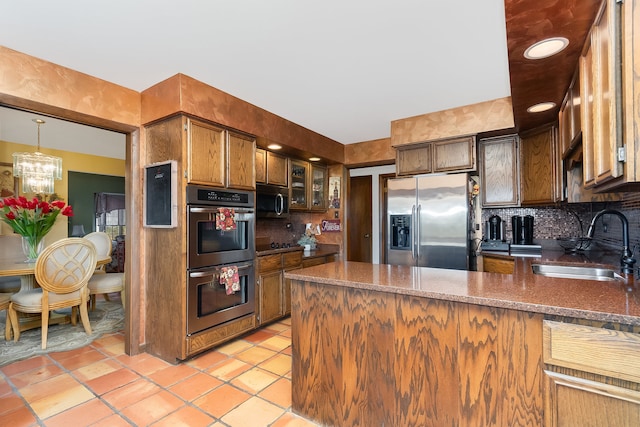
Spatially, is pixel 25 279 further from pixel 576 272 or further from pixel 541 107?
pixel 541 107

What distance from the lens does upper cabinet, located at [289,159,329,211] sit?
4.16m

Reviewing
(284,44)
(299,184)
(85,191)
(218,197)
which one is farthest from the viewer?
(85,191)

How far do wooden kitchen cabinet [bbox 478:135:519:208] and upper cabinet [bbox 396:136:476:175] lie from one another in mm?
309

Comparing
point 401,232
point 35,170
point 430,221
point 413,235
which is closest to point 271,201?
point 401,232

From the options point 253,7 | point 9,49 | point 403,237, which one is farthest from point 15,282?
point 403,237

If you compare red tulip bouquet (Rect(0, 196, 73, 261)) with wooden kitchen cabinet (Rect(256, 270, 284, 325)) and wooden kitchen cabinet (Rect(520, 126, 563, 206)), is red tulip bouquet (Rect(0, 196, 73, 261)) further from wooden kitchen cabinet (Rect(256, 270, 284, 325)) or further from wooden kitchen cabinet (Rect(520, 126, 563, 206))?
wooden kitchen cabinet (Rect(520, 126, 563, 206))

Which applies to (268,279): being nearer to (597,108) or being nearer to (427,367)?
(427,367)

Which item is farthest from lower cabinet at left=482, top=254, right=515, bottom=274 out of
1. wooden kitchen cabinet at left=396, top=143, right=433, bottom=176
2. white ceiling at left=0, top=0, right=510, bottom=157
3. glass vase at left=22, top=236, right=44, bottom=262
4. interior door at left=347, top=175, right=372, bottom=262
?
glass vase at left=22, top=236, right=44, bottom=262

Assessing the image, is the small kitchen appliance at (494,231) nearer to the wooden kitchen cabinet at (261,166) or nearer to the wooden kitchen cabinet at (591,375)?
the wooden kitchen cabinet at (591,375)

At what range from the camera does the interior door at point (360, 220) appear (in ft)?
18.7

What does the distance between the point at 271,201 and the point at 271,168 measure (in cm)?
41

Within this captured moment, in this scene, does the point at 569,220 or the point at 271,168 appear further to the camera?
the point at 271,168

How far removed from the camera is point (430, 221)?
346cm

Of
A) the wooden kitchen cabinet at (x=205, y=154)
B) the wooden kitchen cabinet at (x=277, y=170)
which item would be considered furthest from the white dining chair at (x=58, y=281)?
the wooden kitchen cabinet at (x=277, y=170)
